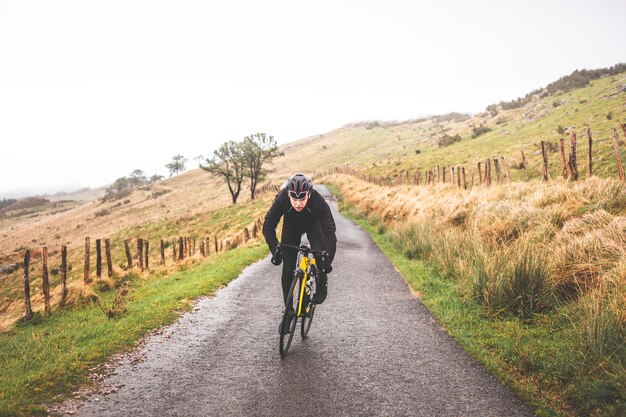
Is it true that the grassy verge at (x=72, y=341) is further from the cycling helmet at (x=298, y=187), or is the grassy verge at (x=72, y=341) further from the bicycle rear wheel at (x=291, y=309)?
the cycling helmet at (x=298, y=187)

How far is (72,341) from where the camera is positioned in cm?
Result: 607

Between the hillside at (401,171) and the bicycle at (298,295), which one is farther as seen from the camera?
the hillside at (401,171)

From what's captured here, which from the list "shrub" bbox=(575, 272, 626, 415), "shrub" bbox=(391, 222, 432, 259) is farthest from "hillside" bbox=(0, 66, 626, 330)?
"shrub" bbox=(575, 272, 626, 415)

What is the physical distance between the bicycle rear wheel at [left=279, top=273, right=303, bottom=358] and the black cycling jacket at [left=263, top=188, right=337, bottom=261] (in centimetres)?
67

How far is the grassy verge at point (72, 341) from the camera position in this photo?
425 cm

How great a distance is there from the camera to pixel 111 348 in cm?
562

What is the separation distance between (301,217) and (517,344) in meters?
3.66

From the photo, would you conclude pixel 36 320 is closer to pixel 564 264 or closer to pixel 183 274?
pixel 183 274

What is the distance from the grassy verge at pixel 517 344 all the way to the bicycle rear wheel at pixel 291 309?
268 centimetres

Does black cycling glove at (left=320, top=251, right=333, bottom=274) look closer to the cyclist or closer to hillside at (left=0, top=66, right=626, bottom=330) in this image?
the cyclist

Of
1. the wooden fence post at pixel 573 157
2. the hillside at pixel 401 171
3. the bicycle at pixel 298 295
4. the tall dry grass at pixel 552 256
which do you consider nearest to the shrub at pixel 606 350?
the tall dry grass at pixel 552 256

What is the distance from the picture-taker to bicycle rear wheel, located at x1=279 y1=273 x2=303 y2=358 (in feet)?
17.5

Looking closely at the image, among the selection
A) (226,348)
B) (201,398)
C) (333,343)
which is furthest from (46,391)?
(333,343)

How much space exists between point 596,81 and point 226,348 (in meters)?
57.7
